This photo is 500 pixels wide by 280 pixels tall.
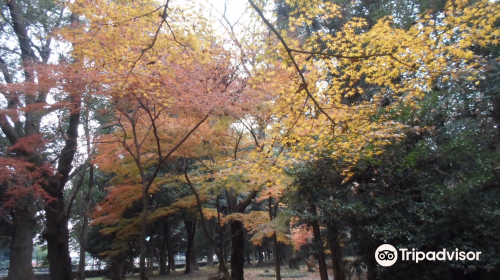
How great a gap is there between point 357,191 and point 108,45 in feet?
19.4

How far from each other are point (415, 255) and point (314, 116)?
348cm

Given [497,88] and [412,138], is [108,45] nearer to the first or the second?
[412,138]

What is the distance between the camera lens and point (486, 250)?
5.68 m

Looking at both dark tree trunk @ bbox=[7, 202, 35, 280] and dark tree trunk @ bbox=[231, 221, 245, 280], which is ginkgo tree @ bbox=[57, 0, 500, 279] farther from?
dark tree trunk @ bbox=[7, 202, 35, 280]

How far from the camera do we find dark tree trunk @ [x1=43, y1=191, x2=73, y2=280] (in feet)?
30.0

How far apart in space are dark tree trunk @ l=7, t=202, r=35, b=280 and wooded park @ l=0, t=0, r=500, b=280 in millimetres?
29

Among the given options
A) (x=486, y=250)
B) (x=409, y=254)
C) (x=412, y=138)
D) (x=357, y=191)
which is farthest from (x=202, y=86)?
(x=486, y=250)

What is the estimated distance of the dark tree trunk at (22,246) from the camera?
8976mm

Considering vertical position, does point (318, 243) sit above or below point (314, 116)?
below

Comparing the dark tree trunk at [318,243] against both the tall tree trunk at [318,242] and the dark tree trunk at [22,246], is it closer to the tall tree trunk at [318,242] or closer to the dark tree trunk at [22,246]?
the tall tree trunk at [318,242]

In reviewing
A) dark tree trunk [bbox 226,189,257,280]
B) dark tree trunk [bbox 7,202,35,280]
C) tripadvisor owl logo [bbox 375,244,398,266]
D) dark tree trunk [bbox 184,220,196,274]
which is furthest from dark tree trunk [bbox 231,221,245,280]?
dark tree trunk [bbox 184,220,196,274]

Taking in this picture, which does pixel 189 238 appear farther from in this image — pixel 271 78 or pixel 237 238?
pixel 271 78

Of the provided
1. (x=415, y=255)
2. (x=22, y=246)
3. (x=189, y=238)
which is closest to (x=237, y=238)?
(x=415, y=255)

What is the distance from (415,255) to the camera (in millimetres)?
6152
